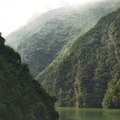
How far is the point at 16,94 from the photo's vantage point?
58.5 metres

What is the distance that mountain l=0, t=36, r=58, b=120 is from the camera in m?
53.9

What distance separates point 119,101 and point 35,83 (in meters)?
111

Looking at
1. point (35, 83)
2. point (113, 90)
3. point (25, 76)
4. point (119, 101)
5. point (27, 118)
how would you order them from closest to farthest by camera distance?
point (27, 118)
point (25, 76)
point (35, 83)
point (119, 101)
point (113, 90)

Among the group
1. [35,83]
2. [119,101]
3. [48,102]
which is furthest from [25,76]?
[119,101]

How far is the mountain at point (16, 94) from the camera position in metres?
53.9

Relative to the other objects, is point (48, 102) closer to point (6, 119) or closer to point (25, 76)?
point (25, 76)

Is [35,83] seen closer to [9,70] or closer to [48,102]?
[48,102]

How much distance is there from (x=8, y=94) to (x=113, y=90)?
458 feet

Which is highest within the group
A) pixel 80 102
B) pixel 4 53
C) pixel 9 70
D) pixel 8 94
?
pixel 4 53

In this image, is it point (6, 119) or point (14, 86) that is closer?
point (6, 119)

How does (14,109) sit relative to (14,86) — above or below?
below

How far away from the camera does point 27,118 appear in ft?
184

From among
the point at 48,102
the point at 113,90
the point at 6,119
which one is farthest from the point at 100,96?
the point at 6,119

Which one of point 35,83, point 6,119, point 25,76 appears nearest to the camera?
point 6,119
